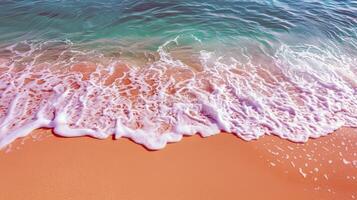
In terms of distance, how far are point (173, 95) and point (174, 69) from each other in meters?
0.90

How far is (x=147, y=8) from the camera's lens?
7824 millimetres

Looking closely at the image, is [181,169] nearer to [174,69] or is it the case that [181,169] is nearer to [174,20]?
[174,69]

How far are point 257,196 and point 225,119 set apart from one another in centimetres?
121

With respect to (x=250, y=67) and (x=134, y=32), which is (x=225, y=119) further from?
(x=134, y=32)

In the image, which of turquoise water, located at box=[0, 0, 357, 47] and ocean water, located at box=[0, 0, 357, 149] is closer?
ocean water, located at box=[0, 0, 357, 149]

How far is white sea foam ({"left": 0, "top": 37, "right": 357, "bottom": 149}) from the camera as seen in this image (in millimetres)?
3645

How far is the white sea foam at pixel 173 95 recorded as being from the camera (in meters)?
3.64

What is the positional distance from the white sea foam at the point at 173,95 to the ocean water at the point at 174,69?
17 mm

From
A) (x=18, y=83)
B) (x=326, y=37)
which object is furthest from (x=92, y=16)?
(x=326, y=37)

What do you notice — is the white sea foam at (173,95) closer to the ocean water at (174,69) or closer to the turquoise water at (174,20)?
the ocean water at (174,69)

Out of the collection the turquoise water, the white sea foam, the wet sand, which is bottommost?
the wet sand

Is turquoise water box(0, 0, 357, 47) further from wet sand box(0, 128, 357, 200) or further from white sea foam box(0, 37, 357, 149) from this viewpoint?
wet sand box(0, 128, 357, 200)

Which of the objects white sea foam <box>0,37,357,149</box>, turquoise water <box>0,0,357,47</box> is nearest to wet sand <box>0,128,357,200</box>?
white sea foam <box>0,37,357,149</box>

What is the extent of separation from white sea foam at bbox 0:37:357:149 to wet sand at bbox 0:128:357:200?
173 mm
